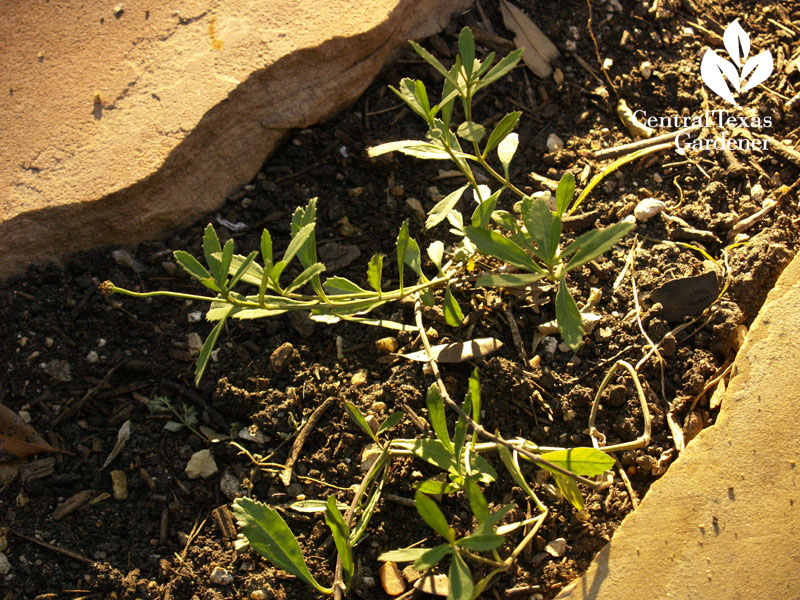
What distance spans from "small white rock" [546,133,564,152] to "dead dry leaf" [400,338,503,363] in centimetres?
77

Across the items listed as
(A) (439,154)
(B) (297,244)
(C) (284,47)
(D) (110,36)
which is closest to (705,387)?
(A) (439,154)

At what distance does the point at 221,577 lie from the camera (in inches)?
68.3

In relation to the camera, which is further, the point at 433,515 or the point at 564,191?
the point at 564,191

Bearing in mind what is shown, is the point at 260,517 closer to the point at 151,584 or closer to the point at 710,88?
the point at 151,584

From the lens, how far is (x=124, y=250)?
2207 millimetres

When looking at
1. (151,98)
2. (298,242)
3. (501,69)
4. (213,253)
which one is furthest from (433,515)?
(151,98)

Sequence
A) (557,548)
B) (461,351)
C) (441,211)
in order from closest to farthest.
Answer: (557,548) < (441,211) < (461,351)

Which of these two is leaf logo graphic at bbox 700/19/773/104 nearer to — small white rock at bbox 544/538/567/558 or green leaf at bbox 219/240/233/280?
small white rock at bbox 544/538/567/558

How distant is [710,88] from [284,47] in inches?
58.4

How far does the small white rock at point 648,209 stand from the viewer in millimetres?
2170

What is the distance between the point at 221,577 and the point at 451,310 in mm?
886

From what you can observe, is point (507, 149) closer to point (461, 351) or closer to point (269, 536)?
point (461, 351)

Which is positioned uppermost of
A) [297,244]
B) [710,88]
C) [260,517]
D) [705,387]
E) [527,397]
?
[297,244]

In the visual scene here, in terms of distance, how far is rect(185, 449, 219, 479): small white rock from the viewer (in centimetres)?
189
